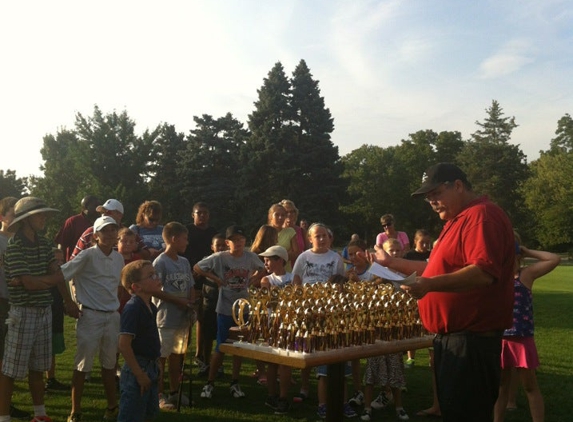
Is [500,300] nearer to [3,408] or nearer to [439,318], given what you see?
[439,318]

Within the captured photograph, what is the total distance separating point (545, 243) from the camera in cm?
5844

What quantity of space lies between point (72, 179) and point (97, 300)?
50007 mm

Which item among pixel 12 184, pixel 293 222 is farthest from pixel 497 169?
pixel 293 222

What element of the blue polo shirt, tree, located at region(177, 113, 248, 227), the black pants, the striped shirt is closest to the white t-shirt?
the blue polo shirt

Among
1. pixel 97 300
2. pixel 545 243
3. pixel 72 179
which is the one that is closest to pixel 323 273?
pixel 97 300

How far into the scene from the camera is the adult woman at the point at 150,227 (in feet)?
27.2

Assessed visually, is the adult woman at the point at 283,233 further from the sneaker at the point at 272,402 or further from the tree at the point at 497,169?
the tree at the point at 497,169

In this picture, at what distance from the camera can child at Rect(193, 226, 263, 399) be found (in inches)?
294

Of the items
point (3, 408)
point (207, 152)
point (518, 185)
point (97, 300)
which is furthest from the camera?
Answer: point (518, 185)

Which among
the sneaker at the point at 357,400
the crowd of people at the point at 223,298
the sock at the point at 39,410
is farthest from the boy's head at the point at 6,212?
the sneaker at the point at 357,400

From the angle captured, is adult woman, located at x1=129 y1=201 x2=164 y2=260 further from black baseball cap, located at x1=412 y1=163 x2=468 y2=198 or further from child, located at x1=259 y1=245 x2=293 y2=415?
black baseball cap, located at x1=412 y1=163 x2=468 y2=198

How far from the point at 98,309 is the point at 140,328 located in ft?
4.49

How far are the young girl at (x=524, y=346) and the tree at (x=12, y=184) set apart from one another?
59.5 meters

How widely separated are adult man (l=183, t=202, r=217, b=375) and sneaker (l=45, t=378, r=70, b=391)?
5.79 ft
